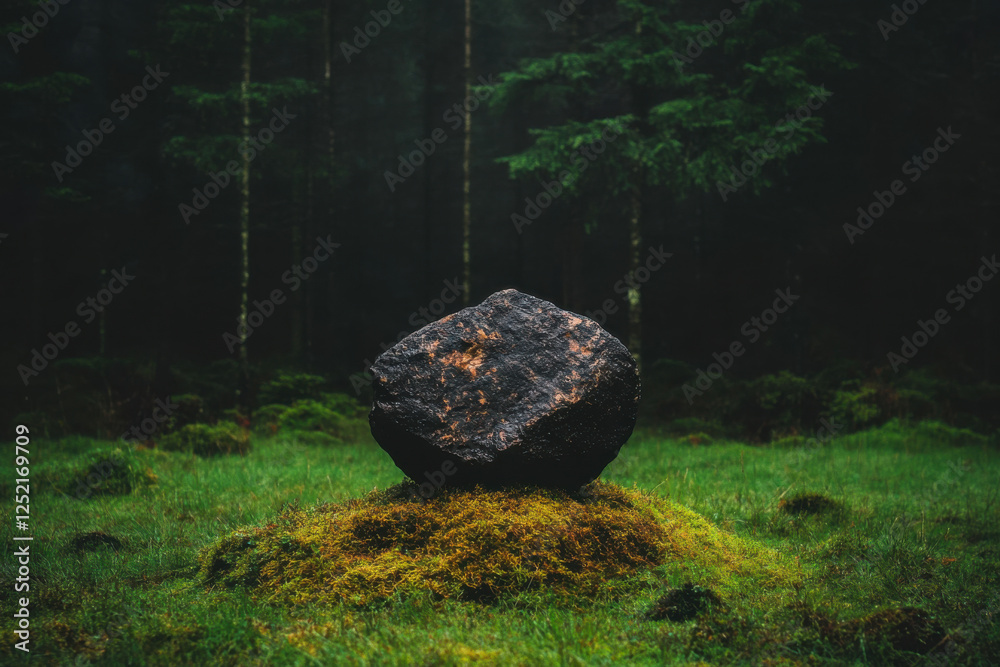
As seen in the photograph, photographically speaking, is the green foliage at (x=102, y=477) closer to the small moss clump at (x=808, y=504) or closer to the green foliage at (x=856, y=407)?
the small moss clump at (x=808, y=504)

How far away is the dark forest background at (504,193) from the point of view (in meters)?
13.9

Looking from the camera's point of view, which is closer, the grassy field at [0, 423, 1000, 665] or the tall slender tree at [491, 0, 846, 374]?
the grassy field at [0, 423, 1000, 665]

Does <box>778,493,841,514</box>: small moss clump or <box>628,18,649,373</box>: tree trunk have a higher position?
<box>628,18,649,373</box>: tree trunk

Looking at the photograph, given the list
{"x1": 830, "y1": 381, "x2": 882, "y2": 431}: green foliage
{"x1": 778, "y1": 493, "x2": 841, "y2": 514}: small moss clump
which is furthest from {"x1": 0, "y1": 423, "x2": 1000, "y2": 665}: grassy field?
{"x1": 830, "y1": 381, "x2": 882, "y2": 431}: green foliage

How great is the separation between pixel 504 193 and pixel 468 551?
23.9 metres

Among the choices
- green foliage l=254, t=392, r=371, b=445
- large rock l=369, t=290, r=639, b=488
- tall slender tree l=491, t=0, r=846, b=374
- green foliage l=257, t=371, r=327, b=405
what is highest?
tall slender tree l=491, t=0, r=846, b=374

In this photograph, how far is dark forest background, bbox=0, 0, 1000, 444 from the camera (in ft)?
45.5

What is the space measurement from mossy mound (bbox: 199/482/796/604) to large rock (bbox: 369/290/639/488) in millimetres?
275

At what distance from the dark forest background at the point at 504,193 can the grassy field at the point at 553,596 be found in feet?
17.0

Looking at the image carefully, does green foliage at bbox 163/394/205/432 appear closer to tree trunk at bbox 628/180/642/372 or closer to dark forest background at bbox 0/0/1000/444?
dark forest background at bbox 0/0/1000/444

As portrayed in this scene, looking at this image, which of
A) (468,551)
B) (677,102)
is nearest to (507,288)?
(677,102)

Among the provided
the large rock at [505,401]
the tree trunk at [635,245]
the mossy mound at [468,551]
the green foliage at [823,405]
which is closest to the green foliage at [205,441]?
the mossy mound at [468,551]

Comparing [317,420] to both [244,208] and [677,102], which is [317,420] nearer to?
[244,208]

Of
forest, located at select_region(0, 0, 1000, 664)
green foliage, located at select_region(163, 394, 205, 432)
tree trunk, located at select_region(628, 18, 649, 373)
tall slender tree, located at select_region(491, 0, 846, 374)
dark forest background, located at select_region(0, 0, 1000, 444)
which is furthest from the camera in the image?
tree trunk, located at select_region(628, 18, 649, 373)
